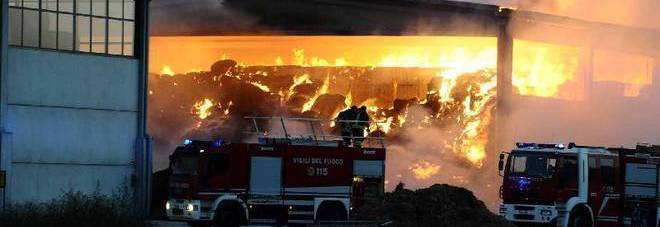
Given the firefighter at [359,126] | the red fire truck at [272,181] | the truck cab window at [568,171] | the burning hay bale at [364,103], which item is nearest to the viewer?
the red fire truck at [272,181]

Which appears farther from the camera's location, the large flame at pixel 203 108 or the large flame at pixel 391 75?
the large flame at pixel 391 75

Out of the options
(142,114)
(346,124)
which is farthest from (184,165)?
(142,114)

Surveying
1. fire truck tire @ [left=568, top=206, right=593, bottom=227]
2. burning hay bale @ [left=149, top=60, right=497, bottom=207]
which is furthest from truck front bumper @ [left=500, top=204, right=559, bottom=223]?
burning hay bale @ [left=149, top=60, right=497, bottom=207]

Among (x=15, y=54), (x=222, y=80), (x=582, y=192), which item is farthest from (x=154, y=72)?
(x=582, y=192)

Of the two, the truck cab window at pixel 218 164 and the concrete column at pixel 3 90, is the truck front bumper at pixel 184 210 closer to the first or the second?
the truck cab window at pixel 218 164

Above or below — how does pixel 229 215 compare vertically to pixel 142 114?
below

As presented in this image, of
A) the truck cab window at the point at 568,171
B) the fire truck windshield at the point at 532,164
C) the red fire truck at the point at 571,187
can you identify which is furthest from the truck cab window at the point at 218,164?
the truck cab window at the point at 568,171

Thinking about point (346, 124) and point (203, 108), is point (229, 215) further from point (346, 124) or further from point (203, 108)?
point (203, 108)

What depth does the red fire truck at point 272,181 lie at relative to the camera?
2478 cm

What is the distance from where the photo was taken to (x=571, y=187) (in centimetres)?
2652

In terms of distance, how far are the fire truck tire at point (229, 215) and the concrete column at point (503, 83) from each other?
13723mm

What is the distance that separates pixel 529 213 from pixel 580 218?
1.20 meters

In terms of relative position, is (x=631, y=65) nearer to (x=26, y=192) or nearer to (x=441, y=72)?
(x=441, y=72)

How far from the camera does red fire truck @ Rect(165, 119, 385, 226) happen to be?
24781 millimetres
